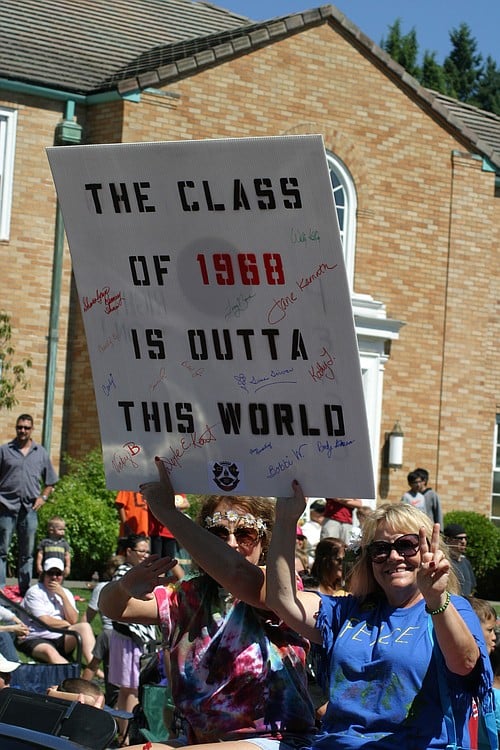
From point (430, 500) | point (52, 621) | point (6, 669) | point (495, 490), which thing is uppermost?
point (6, 669)

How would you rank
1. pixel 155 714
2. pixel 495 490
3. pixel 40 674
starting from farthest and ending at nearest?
pixel 495 490 < pixel 40 674 < pixel 155 714

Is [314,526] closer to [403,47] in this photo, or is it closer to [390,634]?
[390,634]

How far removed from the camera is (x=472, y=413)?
22.2 metres

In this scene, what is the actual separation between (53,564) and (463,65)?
53878 millimetres

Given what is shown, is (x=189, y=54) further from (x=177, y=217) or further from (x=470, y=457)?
(x=177, y=217)

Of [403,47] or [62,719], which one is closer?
[62,719]

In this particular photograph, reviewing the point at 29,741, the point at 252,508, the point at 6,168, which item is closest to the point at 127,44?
the point at 6,168

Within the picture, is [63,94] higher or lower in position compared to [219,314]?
higher

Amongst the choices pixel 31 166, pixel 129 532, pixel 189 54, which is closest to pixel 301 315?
pixel 129 532

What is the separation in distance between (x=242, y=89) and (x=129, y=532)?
8.64m

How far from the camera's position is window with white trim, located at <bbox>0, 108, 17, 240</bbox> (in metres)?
18.8

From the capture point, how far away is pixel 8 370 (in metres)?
18.5
